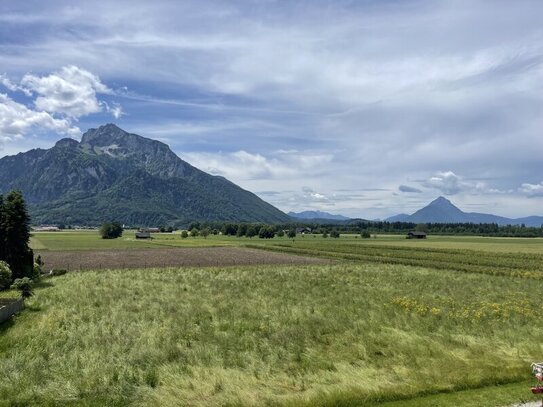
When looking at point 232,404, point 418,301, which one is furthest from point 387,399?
point 418,301

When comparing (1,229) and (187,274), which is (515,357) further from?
(1,229)

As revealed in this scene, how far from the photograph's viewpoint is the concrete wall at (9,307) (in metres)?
26.5

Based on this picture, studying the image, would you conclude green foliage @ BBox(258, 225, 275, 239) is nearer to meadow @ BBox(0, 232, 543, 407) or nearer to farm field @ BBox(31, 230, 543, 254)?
farm field @ BBox(31, 230, 543, 254)

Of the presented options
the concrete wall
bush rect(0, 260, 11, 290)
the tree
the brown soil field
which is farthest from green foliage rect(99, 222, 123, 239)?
the concrete wall

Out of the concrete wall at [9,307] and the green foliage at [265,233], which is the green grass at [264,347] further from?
the green foliage at [265,233]

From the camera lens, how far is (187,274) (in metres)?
54.4

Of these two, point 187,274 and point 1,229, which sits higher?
point 1,229

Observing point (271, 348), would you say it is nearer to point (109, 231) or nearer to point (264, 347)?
point (264, 347)

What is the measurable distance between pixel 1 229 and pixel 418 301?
151ft

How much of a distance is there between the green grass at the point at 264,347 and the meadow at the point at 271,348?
0.07m

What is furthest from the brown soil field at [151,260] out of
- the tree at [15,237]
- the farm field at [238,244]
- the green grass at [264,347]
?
the green grass at [264,347]

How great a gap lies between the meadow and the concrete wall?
0.63m

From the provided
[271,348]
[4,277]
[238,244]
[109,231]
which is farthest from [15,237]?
[109,231]

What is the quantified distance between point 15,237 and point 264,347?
43.7m
